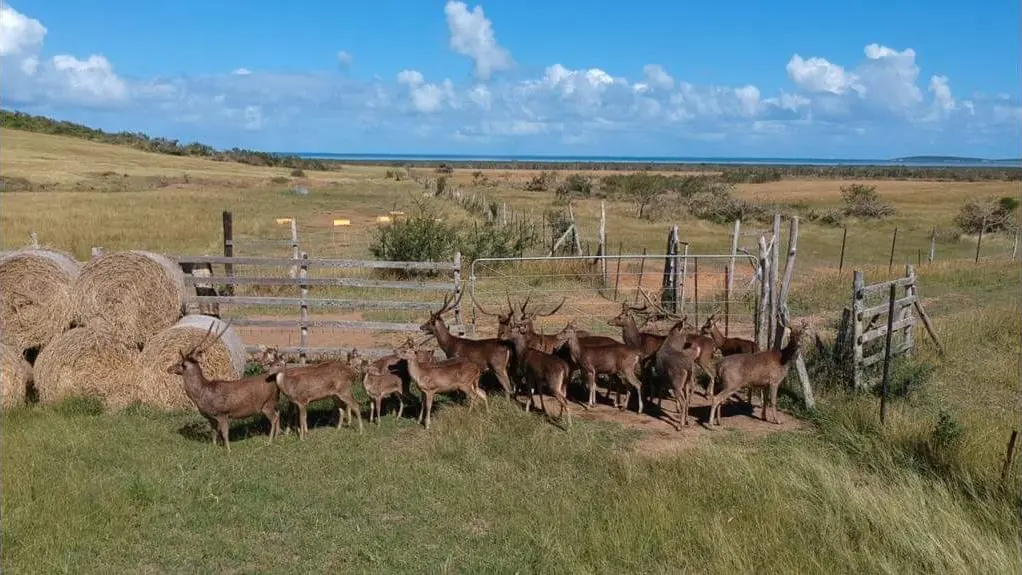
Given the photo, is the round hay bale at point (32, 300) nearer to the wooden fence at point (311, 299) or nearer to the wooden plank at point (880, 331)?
the wooden fence at point (311, 299)

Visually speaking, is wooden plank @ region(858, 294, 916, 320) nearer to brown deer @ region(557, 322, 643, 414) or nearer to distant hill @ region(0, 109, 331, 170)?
brown deer @ region(557, 322, 643, 414)

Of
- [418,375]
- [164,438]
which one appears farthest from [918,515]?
[164,438]

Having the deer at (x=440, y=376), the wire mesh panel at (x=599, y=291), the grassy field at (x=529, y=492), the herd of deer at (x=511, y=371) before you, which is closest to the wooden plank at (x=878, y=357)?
the grassy field at (x=529, y=492)

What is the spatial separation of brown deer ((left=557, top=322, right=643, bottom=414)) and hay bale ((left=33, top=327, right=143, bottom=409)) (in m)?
5.74

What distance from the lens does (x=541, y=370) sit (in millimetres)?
9938

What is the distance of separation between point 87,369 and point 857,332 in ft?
34.0

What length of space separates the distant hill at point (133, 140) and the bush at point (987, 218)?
8619 cm

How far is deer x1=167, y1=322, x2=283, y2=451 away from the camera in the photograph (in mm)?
8844

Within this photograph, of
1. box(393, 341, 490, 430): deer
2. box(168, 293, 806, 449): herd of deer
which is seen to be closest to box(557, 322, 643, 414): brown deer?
box(168, 293, 806, 449): herd of deer

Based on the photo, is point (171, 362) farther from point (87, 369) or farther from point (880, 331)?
point (880, 331)

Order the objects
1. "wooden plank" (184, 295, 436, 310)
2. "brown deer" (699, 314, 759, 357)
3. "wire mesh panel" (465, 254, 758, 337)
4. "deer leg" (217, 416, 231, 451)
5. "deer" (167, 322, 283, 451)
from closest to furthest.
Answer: "deer leg" (217, 416, 231, 451)
"deer" (167, 322, 283, 451)
"brown deer" (699, 314, 759, 357)
"wooden plank" (184, 295, 436, 310)
"wire mesh panel" (465, 254, 758, 337)

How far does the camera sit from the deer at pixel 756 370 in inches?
381

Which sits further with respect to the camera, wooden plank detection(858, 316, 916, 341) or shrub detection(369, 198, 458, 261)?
shrub detection(369, 198, 458, 261)

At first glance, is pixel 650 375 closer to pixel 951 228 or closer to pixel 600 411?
pixel 600 411
